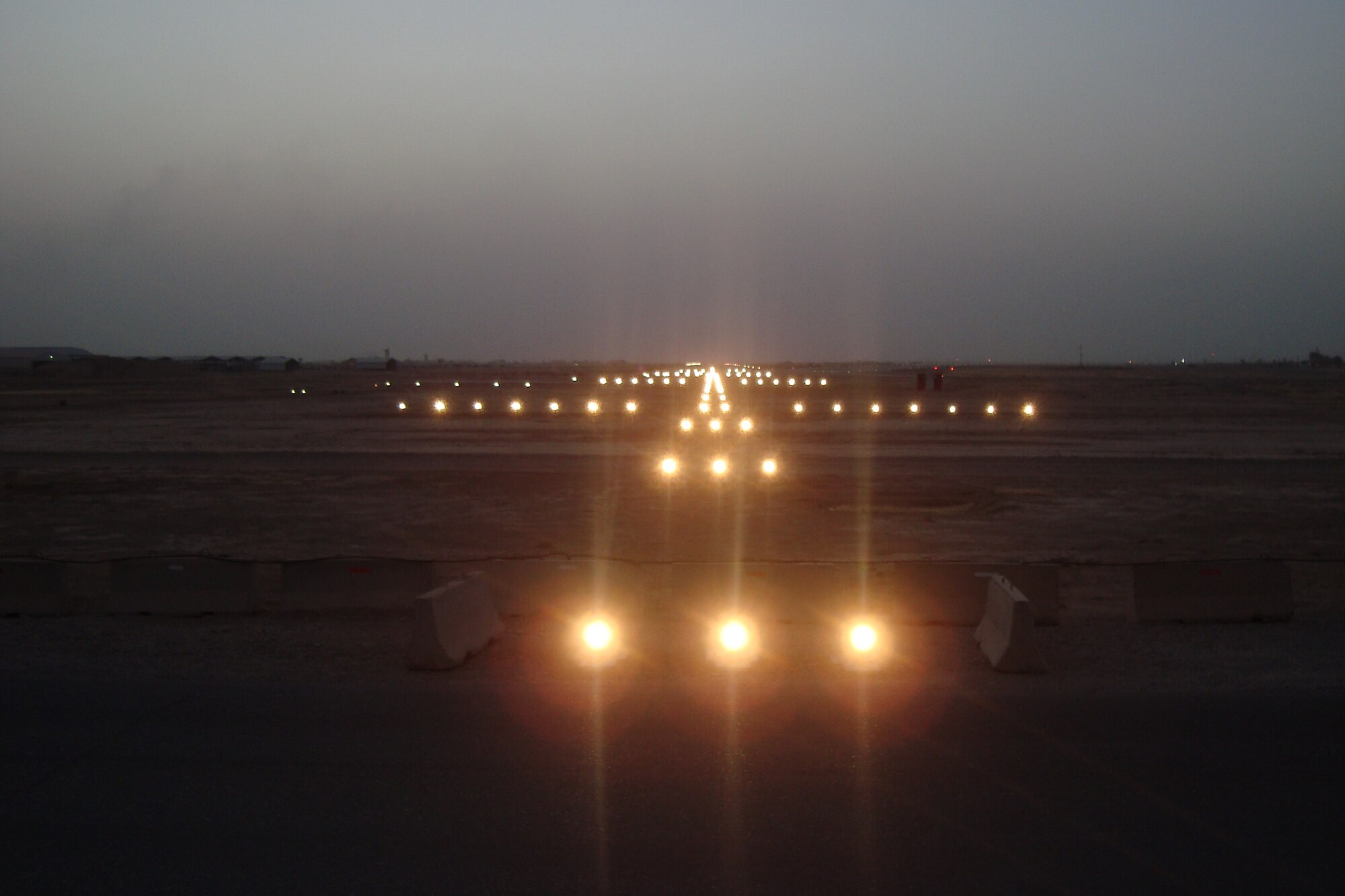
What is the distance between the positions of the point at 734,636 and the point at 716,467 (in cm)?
→ 1576

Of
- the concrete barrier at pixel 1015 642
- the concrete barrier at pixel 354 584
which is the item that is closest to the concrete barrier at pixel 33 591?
the concrete barrier at pixel 354 584

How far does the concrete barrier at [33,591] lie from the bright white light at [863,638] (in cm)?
750

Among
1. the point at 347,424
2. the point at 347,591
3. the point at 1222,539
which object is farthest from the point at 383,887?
the point at 347,424

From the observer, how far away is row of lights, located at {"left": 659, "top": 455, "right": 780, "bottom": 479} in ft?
80.0

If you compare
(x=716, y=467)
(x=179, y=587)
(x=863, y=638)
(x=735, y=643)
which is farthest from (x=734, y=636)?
(x=716, y=467)

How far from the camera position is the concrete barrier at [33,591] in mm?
11023

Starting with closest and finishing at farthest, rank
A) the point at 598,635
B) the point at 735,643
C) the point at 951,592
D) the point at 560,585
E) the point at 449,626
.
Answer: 1. the point at 449,626
2. the point at 735,643
3. the point at 598,635
4. the point at 951,592
5. the point at 560,585

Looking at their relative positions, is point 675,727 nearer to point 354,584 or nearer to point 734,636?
point 734,636

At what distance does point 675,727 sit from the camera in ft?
23.8

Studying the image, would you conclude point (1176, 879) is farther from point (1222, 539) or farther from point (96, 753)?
point (1222, 539)

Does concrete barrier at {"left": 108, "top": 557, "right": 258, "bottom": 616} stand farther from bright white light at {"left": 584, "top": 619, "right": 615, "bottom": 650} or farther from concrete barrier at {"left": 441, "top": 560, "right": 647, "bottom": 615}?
bright white light at {"left": 584, "top": 619, "right": 615, "bottom": 650}

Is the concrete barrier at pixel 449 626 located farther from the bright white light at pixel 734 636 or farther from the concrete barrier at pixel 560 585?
the bright white light at pixel 734 636

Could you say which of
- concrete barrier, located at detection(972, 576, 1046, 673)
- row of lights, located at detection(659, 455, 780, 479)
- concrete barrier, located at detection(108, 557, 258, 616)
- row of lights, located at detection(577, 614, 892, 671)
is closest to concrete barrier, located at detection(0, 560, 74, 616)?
concrete barrier, located at detection(108, 557, 258, 616)

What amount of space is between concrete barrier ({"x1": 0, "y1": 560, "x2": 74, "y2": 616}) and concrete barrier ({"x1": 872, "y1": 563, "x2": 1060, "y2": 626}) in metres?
7.80
